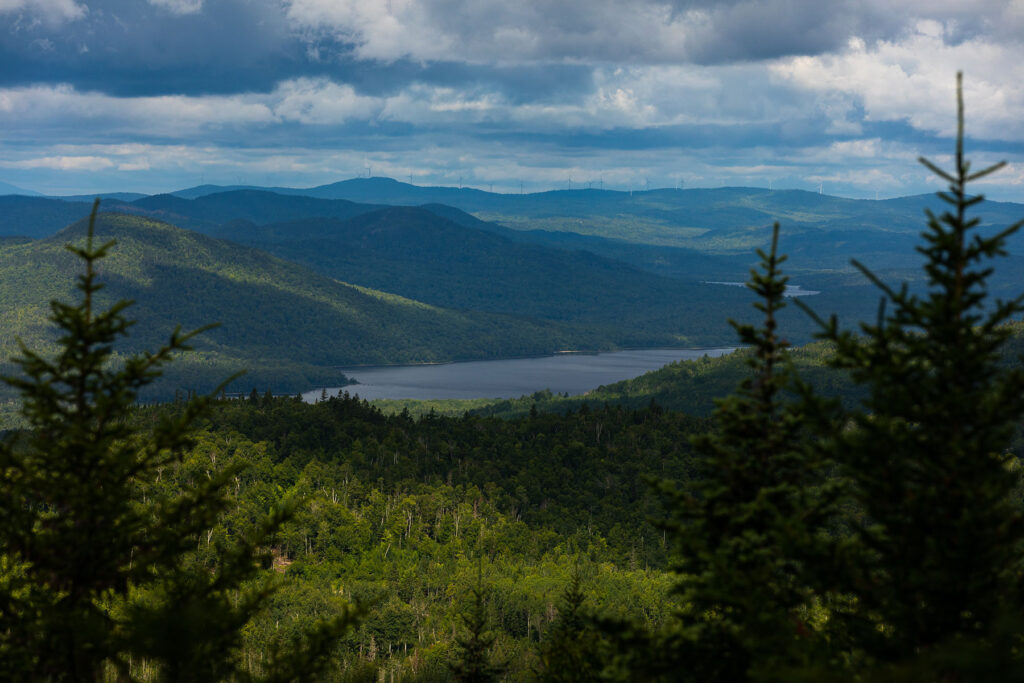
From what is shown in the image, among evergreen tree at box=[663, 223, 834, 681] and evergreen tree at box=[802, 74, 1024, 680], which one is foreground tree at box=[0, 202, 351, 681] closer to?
evergreen tree at box=[663, 223, 834, 681]

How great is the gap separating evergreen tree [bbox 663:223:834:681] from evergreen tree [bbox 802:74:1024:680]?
1.67 meters

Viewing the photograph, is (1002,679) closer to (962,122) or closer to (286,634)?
(962,122)

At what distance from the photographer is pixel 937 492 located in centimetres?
2098

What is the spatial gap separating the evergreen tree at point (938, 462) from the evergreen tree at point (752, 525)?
1.67m

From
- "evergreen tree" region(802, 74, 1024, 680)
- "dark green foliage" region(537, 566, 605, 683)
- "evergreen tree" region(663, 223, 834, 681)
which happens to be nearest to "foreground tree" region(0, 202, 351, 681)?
"evergreen tree" region(663, 223, 834, 681)

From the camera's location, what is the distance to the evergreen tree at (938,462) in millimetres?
20422

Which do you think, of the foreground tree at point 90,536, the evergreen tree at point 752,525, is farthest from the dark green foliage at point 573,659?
the foreground tree at point 90,536

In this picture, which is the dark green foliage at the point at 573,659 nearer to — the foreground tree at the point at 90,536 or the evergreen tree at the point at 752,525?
the evergreen tree at the point at 752,525

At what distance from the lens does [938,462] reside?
21.3 metres

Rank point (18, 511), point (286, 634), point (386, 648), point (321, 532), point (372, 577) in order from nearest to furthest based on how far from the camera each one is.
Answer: point (18, 511), point (286, 634), point (386, 648), point (372, 577), point (321, 532)

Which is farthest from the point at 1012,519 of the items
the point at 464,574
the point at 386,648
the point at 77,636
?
the point at 464,574

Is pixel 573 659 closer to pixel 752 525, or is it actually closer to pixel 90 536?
pixel 752 525

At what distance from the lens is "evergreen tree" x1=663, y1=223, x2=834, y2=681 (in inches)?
890

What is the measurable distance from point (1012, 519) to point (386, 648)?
5399 inches
